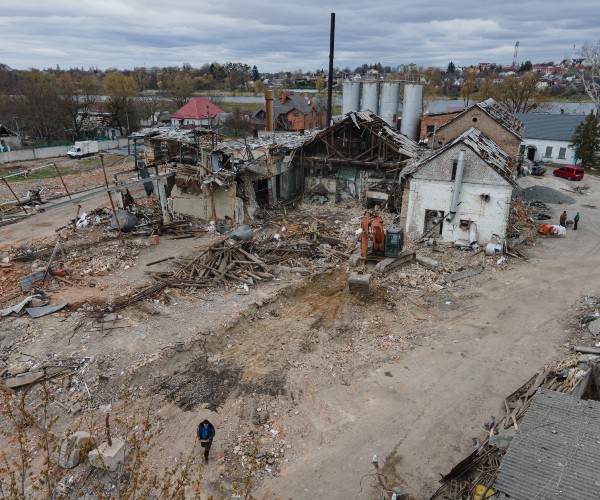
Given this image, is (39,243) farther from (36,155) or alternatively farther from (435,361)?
(36,155)

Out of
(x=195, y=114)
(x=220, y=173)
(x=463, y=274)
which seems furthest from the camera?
(x=195, y=114)

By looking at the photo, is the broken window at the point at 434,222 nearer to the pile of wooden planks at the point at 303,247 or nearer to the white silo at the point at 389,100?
the pile of wooden planks at the point at 303,247

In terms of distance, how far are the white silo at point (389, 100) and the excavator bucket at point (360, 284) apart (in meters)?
23.7

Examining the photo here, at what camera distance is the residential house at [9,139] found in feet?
158

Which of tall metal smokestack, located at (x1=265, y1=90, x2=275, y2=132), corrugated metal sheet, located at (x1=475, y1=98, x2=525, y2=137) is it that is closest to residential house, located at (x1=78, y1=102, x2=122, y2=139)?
tall metal smokestack, located at (x1=265, y1=90, x2=275, y2=132)

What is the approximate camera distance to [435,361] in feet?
43.7

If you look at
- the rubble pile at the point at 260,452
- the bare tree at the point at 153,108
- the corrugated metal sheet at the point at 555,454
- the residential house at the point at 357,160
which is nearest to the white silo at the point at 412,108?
the residential house at the point at 357,160

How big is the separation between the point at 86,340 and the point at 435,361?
36.1ft

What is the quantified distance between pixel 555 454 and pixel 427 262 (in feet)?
43.9

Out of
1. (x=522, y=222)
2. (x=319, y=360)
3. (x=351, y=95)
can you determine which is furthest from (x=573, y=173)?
(x=319, y=360)

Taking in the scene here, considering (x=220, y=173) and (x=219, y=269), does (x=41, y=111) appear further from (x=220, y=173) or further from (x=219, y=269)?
(x=219, y=269)

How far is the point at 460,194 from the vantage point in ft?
69.9

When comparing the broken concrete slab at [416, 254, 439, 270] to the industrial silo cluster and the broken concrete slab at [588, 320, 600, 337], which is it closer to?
the broken concrete slab at [588, 320, 600, 337]

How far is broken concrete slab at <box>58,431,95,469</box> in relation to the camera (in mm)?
9453
